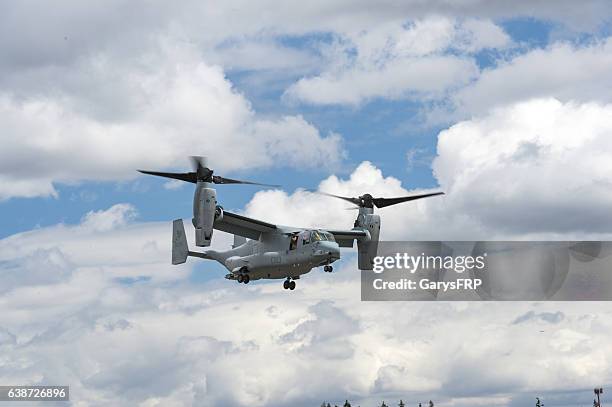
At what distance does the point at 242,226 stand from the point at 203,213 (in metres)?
13.0

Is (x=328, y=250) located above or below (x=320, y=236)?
below

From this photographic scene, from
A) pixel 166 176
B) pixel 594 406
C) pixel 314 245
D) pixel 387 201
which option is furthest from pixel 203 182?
pixel 594 406

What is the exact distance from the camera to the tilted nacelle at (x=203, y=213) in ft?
314

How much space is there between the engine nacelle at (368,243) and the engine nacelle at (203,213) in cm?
2287

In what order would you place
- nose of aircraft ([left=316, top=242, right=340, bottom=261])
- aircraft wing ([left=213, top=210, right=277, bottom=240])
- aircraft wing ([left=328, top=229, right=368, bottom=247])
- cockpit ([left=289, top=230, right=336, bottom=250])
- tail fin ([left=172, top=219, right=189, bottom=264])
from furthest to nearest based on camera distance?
tail fin ([left=172, top=219, right=189, bottom=264]) → aircraft wing ([left=328, top=229, right=368, bottom=247]) → aircraft wing ([left=213, top=210, right=277, bottom=240]) → cockpit ([left=289, top=230, right=336, bottom=250]) → nose of aircraft ([left=316, top=242, right=340, bottom=261])

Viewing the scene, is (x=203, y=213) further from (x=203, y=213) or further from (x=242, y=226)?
(x=242, y=226)

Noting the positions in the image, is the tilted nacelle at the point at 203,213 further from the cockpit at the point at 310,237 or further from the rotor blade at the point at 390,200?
the rotor blade at the point at 390,200

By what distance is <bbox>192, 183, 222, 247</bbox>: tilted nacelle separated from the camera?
95688 millimetres

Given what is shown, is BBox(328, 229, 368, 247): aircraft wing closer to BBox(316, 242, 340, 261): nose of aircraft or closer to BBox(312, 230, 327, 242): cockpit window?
BBox(312, 230, 327, 242): cockpit window

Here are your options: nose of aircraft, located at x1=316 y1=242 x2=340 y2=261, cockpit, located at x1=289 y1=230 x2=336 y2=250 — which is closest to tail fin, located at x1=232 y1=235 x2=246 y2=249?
cockpit, located at x1=289 y1=230 x2=336 y2=250

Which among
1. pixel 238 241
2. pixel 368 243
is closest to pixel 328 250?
pixel 368 243

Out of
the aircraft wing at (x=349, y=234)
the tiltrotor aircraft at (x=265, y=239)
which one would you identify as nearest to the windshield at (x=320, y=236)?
the tiltrotor aircraft at (x=265, y=239)

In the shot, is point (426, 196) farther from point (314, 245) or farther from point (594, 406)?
point (594, 406)

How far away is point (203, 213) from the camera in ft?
315
